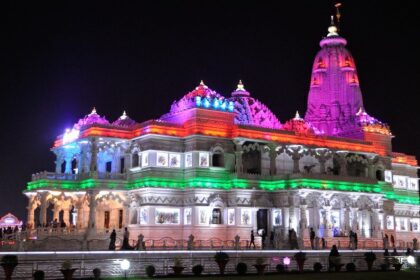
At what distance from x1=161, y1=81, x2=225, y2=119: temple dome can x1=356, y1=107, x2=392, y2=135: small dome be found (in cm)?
2187

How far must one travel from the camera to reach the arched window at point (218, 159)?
61.6 meters

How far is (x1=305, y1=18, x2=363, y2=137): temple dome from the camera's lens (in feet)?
260

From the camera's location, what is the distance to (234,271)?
33938mm

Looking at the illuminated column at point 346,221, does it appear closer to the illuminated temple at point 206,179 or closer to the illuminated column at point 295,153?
the illuminated temple at point 206,179

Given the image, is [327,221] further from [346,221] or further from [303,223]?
[303,223]

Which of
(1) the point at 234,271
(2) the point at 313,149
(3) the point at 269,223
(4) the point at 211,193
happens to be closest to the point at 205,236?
(4) the point at 211,193

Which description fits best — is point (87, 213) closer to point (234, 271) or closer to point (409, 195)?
point (234, 271)

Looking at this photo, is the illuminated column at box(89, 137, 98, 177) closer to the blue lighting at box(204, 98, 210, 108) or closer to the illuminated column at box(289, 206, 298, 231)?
the blue lighting at box(204, 98, 210, 108)

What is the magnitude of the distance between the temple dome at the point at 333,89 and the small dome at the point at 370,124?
1816 millimetres

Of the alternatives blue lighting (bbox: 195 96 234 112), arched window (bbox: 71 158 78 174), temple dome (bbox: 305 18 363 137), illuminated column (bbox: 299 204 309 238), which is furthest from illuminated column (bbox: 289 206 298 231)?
arched window (bbox: 71 158 78 174)

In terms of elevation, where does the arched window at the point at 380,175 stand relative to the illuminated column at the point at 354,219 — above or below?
above

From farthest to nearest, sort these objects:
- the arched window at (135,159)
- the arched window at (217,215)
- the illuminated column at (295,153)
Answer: the illuminated column at (295,153) < the arched window at (135,159) < the arched window at (217,215)

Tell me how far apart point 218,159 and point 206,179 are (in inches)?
133

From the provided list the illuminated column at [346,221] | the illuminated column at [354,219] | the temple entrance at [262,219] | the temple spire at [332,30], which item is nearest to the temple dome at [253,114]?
the temple entrance at [262,219]
